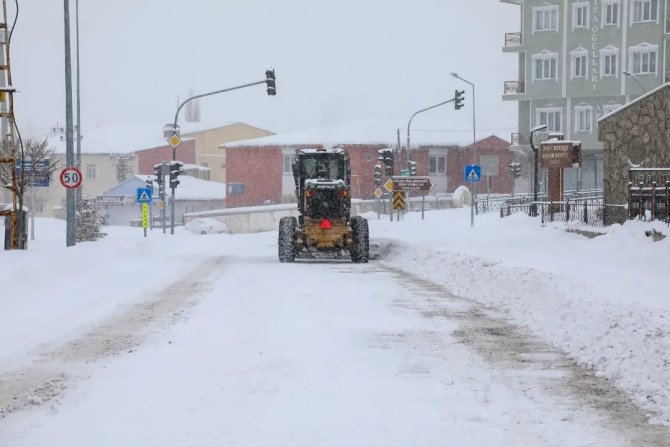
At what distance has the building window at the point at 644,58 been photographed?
55.4 m

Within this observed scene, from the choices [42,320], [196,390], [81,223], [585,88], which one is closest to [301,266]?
[42,320]

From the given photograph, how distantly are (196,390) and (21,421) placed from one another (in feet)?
4.52

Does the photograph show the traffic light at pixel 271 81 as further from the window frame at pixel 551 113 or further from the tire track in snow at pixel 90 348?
the window frame at pixel 551 113

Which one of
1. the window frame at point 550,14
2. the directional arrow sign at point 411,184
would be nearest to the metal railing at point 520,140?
the window frame at point 550,14

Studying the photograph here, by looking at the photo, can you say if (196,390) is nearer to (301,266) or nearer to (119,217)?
(301,266)

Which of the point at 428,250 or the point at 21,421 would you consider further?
the point at 428,250

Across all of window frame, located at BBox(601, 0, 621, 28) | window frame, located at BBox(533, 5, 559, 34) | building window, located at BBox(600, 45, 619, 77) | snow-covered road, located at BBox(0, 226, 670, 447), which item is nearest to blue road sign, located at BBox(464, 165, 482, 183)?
snow-covered road, located at BBox(0, 226, 670, 447)

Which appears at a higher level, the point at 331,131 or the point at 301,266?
the point at 331,131

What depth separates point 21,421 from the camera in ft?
19.8

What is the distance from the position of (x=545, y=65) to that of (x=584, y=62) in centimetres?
245

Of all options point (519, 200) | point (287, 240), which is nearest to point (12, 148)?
point (287, 240)

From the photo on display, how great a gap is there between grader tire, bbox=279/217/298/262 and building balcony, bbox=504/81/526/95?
1545 inches

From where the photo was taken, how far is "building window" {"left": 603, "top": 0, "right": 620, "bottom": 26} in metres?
56.7

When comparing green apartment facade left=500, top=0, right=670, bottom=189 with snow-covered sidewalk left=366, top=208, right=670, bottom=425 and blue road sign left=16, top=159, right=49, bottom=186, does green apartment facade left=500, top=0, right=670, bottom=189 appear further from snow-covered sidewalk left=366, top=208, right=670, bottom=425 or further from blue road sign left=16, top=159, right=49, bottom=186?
blue road sign left=16, top=159, right=49, bottom=186
